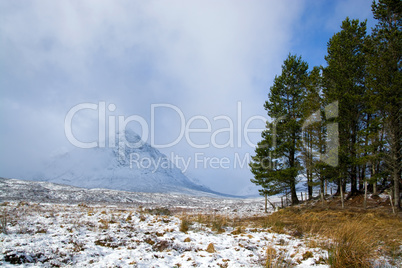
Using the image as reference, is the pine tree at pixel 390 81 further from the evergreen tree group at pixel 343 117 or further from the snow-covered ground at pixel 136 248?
the snow-covered ground at pixel 136 248

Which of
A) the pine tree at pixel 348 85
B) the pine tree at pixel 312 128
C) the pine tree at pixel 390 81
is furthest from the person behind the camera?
the pine tree at pixel 312 128

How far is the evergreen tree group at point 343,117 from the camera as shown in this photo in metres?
15.0

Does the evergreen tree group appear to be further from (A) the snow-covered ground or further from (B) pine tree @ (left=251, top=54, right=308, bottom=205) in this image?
(A) the snow-covered ground

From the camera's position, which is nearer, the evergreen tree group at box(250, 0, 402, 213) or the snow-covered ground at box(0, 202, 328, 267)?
the snow-covered ground at box(0, 202, 328, 267)

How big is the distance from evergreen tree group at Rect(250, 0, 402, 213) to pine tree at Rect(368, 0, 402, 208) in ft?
0.16

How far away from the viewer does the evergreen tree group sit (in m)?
15.0

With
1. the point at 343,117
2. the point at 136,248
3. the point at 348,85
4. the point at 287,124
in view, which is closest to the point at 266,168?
the point at 287,124

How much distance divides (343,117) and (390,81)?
15.7 feet

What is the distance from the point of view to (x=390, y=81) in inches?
591

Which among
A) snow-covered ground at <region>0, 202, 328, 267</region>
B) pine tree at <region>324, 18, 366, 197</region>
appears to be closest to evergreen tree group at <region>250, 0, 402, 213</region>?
pine tree at <region>324, 18, 366, 197</region>

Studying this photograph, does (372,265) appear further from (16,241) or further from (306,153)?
(306,153)

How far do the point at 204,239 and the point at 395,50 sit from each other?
59.8ft

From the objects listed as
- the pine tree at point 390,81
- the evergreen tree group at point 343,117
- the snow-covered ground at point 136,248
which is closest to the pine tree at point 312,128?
the evergreen tree group at point 343,117

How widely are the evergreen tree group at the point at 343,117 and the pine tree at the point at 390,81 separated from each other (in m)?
0.05
